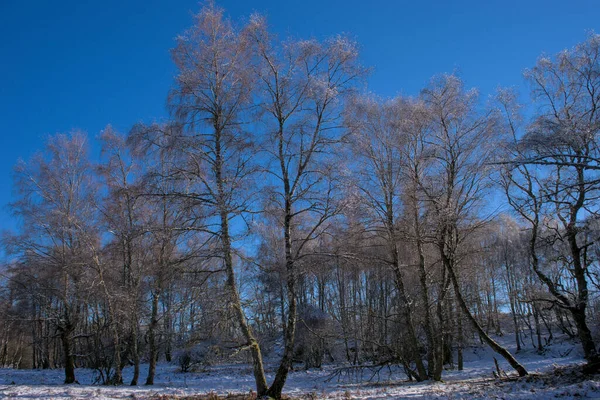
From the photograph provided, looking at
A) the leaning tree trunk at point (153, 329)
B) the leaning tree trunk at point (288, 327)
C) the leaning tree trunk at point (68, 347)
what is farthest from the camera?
the leaning tree trunk at point (68, 347)

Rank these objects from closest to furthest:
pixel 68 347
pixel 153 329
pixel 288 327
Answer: pixel 288 327 → pixel 153 329 → pixel 68 347

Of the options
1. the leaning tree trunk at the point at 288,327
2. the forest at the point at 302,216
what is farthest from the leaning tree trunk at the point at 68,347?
the leaning tree trunk at the point at 288,327

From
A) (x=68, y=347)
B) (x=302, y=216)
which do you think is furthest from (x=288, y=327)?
(x=68, y=347)

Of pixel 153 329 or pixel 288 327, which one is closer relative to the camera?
pixel 288 327

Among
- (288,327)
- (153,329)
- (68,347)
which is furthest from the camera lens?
(68,347)

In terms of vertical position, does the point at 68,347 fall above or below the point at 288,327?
below

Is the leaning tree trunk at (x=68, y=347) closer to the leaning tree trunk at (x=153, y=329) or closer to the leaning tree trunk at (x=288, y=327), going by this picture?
the leaning tree trunk at (x=153, y=329)

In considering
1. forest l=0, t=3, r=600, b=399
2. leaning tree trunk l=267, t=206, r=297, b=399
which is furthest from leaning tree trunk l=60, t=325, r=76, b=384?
leaning tree trunk l=267, t=206, r=297, b=399

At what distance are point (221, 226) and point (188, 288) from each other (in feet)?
5.61

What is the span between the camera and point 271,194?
35.1 feet

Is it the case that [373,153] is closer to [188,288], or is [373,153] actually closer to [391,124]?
[391,124]

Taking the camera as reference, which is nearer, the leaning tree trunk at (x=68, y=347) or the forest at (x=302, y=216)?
the forest at (x=302, y=216)

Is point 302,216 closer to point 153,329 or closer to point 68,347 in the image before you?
point 153,329

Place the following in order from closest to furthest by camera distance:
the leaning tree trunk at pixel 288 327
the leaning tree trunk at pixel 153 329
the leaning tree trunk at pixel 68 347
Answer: the leaning tree trunk at pixel 288 327 < the leaning tree trunk at pixel 153 329 < the leaning tree trunk at pixel 68 347
